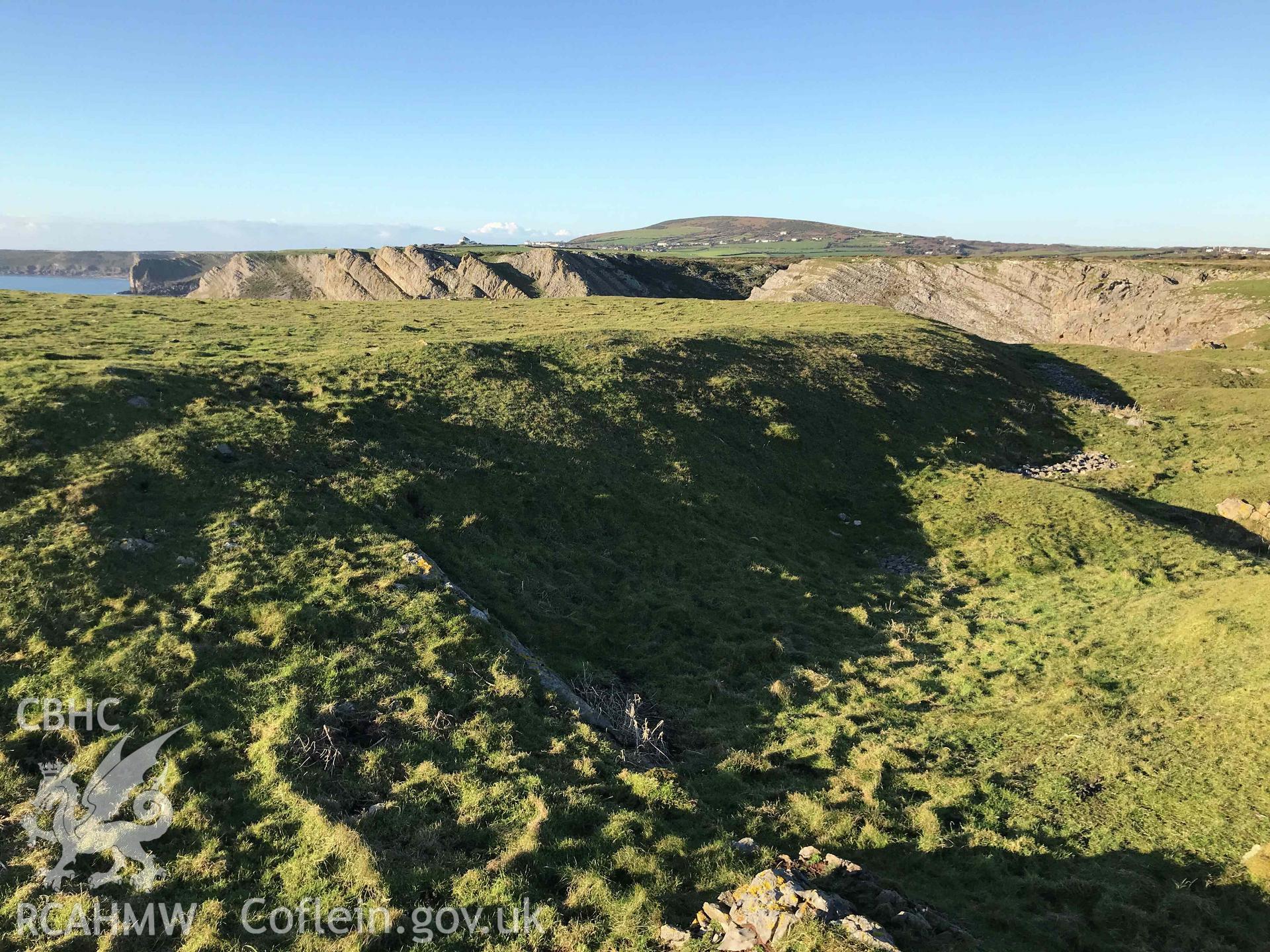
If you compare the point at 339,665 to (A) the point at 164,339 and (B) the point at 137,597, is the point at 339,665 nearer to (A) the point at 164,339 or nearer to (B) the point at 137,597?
(B) the point at 137,597

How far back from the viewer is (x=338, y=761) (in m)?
11.9

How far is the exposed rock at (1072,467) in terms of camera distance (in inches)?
1432

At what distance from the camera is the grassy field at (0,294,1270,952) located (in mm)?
10258

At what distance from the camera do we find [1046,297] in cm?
10956

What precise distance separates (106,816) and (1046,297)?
135507 millimetres

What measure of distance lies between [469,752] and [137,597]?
1015 centimetres

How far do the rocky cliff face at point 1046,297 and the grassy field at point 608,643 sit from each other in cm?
7019

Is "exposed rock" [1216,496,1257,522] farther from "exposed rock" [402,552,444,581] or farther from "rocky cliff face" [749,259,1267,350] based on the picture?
"rocky cliff face" [749,259,1267,350]

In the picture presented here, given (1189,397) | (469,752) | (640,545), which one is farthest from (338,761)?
(1189,397)

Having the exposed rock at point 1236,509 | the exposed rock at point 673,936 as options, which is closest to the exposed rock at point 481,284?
the exposed rock at point 1236,509

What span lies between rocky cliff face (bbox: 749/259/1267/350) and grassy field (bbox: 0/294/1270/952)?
70.2m

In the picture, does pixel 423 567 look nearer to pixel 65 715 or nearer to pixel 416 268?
pixel 65 715

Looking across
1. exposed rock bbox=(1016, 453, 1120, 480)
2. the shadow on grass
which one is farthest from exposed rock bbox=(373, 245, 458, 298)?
the shadow on grass

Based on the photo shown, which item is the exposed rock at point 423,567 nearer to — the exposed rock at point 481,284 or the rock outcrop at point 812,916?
the rock outcrop at point 812,916
